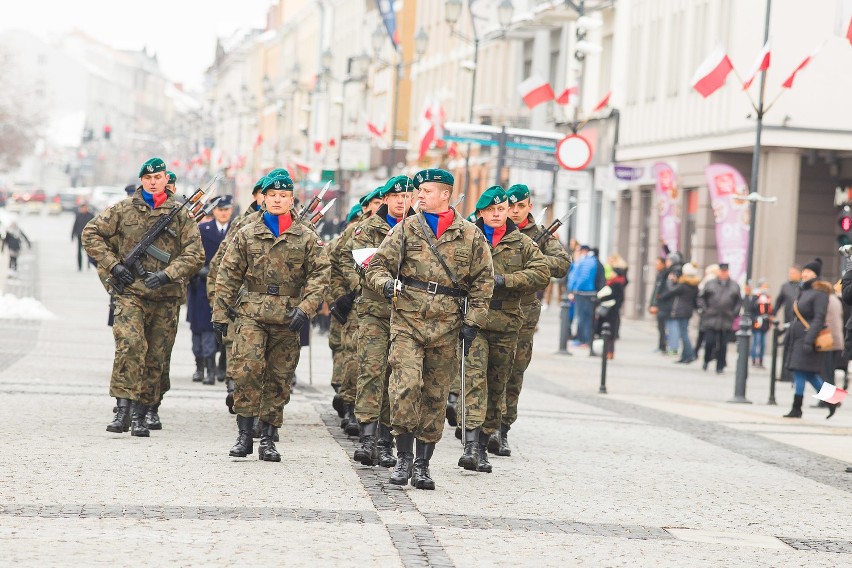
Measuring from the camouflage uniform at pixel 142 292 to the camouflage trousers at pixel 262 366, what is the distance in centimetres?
128

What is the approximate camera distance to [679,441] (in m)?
15.0

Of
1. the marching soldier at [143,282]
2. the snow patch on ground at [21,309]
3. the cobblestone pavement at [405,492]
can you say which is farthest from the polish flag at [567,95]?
the marching soldier at [143,282]

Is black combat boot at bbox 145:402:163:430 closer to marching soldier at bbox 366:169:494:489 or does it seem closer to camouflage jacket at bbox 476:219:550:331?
camouflage jacket at bbox 476:219:550:331

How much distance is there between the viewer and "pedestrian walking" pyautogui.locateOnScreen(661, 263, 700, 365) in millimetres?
28384

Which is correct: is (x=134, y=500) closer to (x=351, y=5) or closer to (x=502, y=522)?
(x=502, y=522)

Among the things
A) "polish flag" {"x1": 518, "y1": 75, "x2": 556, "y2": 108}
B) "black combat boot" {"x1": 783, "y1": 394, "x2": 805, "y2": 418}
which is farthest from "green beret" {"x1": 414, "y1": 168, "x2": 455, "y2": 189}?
"polish flag" {"x1": 518, "y1": 75, "x2": 556, "y2": 108}

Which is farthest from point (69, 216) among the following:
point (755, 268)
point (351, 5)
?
point (755, 268)

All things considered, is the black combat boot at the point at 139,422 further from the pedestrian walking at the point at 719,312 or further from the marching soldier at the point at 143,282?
the pedestrian walking at the point at 719,312

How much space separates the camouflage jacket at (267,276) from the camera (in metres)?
11.5

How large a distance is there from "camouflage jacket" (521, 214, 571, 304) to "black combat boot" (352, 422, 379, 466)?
61.6 inches

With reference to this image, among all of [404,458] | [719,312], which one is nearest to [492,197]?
[404,458]

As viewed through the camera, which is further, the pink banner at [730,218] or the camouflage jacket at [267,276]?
the pink banner at [730,218]

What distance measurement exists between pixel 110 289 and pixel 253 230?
219 cm

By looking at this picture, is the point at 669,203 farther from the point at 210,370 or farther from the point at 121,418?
the point at 121,418
